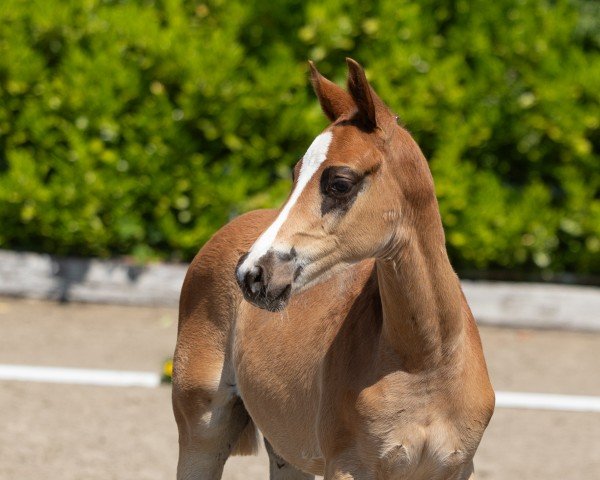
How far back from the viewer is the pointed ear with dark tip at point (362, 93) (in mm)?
3242

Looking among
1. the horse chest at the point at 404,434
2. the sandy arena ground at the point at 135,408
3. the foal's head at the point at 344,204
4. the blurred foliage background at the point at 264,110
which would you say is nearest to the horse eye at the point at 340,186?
the foal's head at the point at 344,204

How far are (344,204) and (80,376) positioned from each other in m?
4.28

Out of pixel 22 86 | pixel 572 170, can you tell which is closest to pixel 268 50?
pixel 22 86

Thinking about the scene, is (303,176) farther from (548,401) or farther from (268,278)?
(548,401)

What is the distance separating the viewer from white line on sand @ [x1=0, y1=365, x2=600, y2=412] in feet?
22.9

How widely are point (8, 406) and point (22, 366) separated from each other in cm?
69

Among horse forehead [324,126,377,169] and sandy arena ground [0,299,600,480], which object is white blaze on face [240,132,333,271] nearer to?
horse forehead [324,126,377,169]

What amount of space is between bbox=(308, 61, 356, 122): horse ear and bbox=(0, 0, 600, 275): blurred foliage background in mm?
4787

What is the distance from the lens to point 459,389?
350cm

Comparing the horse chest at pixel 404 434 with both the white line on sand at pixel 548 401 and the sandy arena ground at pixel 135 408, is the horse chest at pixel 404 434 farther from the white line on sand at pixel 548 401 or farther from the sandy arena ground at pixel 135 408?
the white line on sand at pixel 548 401

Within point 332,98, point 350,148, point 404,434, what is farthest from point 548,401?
point 350,148

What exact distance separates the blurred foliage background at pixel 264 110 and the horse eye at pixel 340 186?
16.6ft

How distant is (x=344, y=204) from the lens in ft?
10.7

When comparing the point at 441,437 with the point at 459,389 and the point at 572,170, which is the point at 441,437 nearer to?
the point at 459,389
